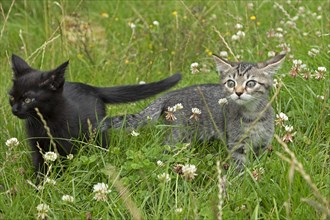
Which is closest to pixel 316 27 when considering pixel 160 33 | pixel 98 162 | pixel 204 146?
pixel 160 33

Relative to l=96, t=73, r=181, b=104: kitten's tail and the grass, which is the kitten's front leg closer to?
the grass

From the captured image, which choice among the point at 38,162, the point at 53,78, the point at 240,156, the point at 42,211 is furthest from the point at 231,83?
the point at 42,211

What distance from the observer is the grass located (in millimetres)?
3348

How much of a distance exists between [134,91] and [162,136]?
57 centimetres

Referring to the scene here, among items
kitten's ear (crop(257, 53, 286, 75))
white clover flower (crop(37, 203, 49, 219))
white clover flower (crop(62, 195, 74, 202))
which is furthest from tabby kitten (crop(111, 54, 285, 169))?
white clover flower (crop(37, 203, 49, 219))

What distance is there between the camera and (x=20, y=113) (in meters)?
4.15

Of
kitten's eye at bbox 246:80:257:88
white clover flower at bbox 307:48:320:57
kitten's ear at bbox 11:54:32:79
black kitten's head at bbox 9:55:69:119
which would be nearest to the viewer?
black kitten's head at bbox 9:55:69:119

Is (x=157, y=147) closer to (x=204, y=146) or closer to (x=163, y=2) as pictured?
(x=204, y=146)

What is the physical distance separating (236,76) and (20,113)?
166cm

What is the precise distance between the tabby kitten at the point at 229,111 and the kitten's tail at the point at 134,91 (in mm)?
158

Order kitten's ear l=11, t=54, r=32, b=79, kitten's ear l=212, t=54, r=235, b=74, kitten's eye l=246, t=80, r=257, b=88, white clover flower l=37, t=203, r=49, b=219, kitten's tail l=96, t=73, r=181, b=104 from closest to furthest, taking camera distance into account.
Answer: white clover flower l=37, t=203, r=49, b=219 < kitten's eye l=246, t=80, r=257, b=88 < kitten's ear l=11, t=54, r=32, b=79 < kitten's ear l=212, t=54, r=235, b=74 < kitten's tail l=96, t=73, r=181, b=104

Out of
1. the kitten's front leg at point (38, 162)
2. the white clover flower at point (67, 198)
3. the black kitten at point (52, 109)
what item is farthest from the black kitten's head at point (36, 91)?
the white clover flower at point (67, 198)

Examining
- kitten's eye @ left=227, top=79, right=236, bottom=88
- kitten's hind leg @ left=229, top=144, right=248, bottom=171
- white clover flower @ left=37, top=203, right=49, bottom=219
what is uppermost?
kitten's eye @ left=227, top=79, right=236, bottom=88

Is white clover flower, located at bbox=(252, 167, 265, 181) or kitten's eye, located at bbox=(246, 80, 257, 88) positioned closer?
white clover flower, located at bbox=(252, 167, 265, 181)
